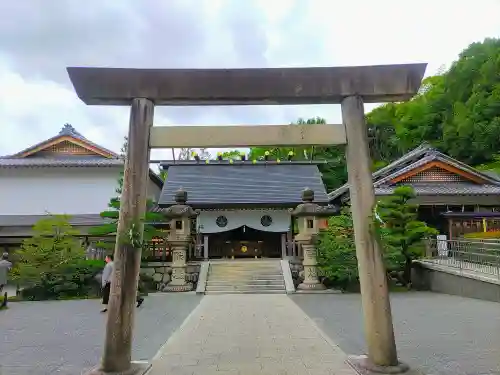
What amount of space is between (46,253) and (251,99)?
40.1 feet

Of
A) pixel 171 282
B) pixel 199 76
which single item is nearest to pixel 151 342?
pixel 199 76

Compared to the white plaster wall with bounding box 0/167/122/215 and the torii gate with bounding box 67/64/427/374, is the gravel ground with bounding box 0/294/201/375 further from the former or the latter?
the white plaster wall with bounding box 0/167/122/215

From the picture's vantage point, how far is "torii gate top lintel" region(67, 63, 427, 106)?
548 cm

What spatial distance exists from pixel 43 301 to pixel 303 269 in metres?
10.3

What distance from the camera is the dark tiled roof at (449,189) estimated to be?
67.4 ft

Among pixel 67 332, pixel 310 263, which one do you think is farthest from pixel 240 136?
pixel 310 263

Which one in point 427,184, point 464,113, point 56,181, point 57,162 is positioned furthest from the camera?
point 464,113

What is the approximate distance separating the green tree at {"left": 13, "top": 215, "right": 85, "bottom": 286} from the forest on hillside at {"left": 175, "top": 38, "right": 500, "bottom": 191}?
57.2 ft

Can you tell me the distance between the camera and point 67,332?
8.46 metres

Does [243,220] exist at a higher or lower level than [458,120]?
lower

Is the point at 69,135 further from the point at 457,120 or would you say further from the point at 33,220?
the point at 457,120

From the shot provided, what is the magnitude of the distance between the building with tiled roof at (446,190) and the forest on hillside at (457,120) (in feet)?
24.9

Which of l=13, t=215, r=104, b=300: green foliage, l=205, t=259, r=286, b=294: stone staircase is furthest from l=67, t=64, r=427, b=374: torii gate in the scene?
l=205, t=259, r=286, b=294: stone staircase

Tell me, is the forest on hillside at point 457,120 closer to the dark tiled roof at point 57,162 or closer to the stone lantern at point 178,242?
the dark tiled roof at point 57,162
